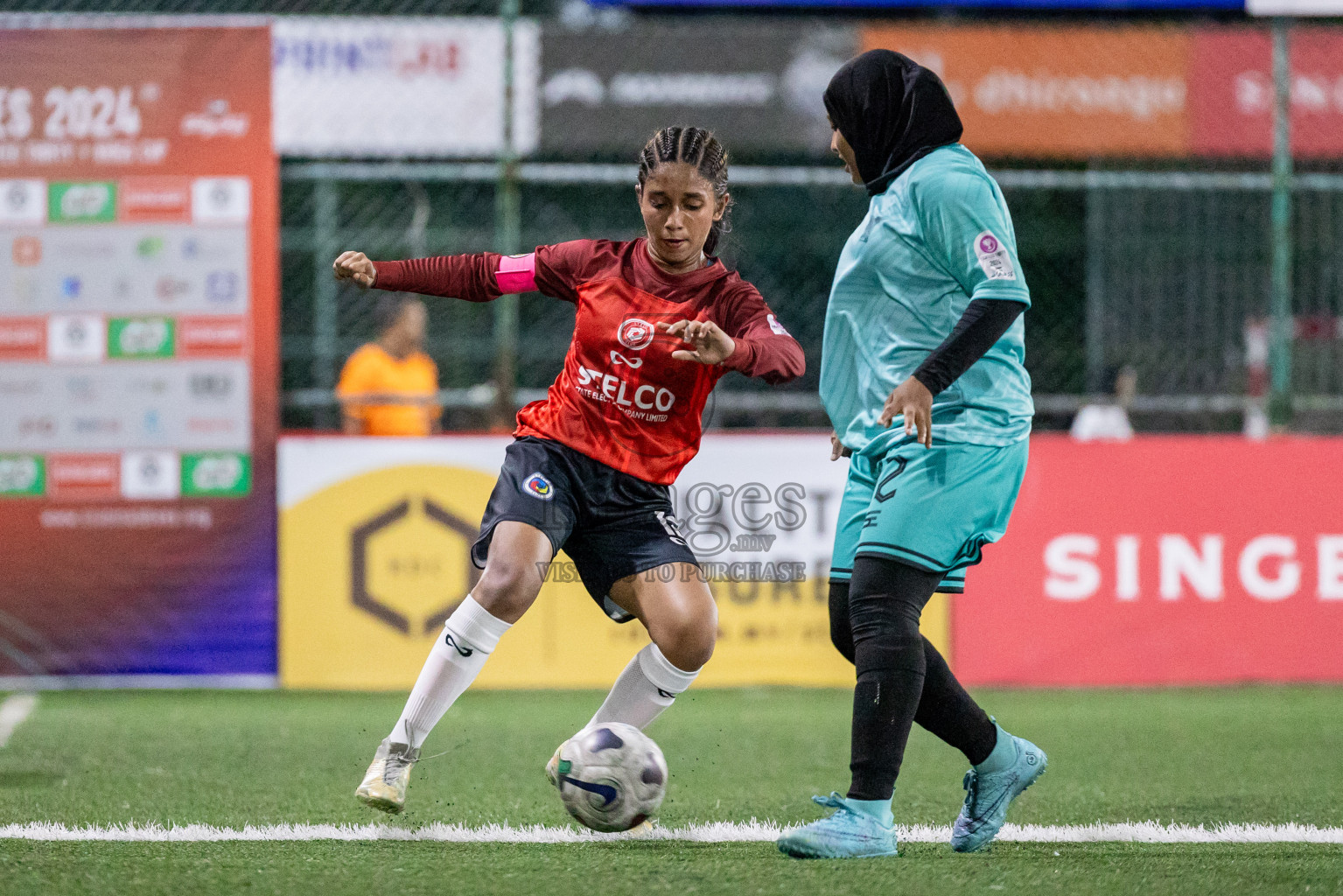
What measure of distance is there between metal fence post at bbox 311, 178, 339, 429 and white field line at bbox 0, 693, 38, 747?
4.29 meters

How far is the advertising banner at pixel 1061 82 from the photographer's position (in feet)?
26.7

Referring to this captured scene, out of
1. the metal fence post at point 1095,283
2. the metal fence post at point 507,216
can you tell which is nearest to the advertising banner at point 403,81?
the metal fence post at point 507,216

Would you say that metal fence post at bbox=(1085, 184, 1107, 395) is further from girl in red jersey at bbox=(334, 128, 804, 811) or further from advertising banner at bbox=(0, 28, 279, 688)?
girl in red jersey at bbox=(334, 128, 804, 811)

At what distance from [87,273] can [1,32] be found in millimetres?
1239

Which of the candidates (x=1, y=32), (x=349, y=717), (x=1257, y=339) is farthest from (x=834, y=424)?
(x=1257, y=339)

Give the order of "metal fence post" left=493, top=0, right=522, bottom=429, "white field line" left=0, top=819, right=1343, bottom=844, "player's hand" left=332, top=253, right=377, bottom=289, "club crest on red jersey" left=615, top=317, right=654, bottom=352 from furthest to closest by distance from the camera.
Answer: "metal fence post" left=493, top=0, right=522, bottom=429 → "club crest on red jersey" left=615, top=317, right=654, bottom=352 → "player's hand" left=332, top=253, right=377, bottom=289 → "white field line" left=0, top=819, right=1343, bottom=844

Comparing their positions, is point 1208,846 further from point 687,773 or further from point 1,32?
point 1,32

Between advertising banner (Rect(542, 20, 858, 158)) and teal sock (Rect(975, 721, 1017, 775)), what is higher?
advertising banner (Rect(542, 20, 858, 158))

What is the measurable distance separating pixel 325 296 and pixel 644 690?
8.36 meters

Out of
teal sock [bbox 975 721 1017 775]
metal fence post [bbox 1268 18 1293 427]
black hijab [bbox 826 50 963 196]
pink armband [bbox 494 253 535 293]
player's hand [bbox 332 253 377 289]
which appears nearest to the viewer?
black hijab [bbox 826 50 963 196]

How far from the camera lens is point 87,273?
754cm

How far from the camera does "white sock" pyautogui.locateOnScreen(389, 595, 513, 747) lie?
4.00m

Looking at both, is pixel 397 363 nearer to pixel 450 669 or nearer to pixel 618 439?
pixel 618 439

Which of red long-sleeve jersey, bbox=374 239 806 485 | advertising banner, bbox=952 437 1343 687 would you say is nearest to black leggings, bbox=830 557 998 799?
red long-sleeve jersey, bbox=374 239 806 485
